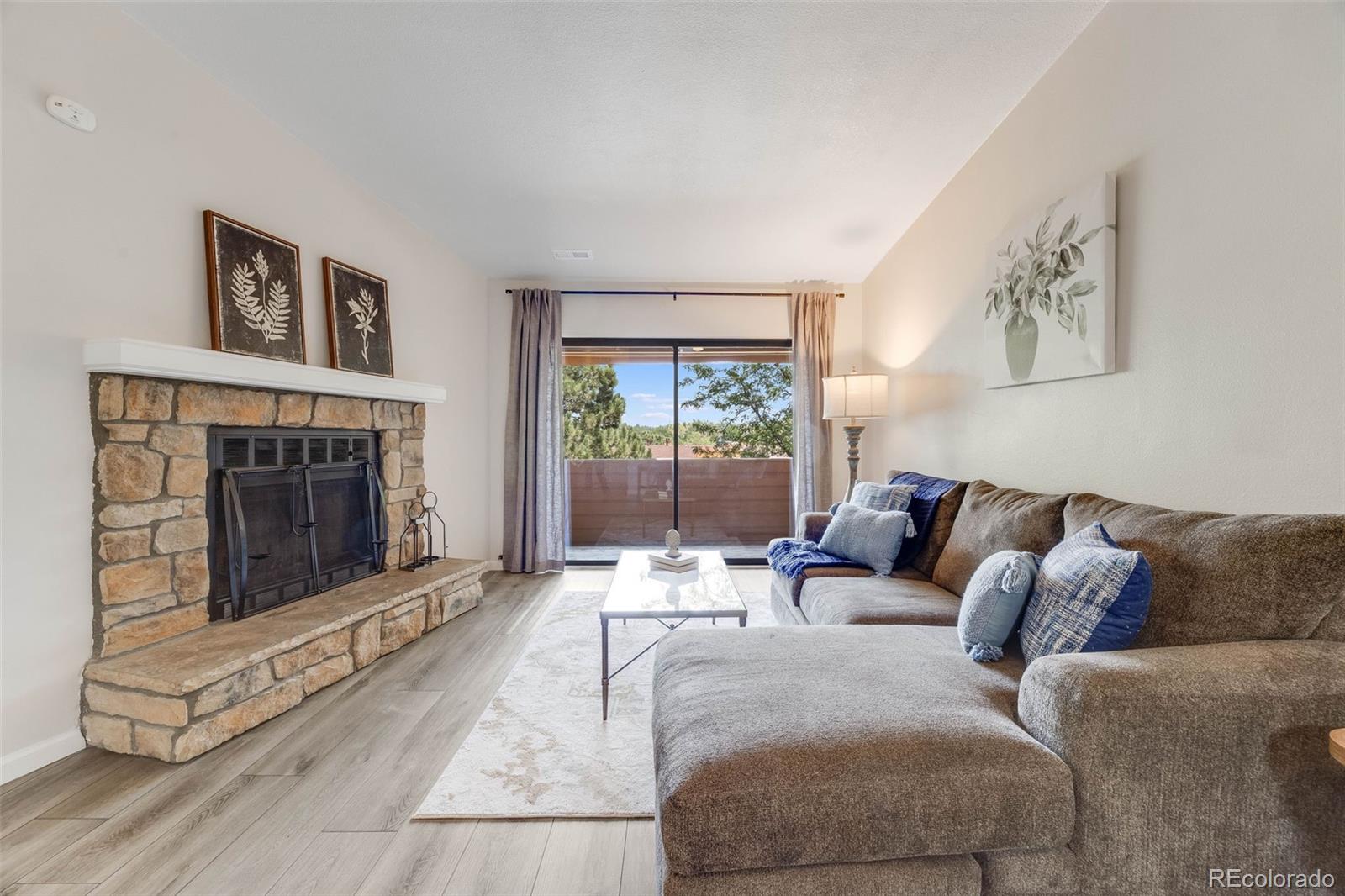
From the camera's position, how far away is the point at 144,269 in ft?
6.98

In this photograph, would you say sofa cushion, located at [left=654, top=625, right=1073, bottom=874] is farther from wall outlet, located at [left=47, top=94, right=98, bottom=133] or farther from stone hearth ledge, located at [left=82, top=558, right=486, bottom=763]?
wall outlet, located at [left=47, top=94, right=98, bottom=133]

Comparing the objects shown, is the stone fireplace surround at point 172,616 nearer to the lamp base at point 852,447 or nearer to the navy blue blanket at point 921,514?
the navy blue blanket at point 921,514

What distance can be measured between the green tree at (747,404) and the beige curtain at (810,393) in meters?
0.20

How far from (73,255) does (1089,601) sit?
10.8ft

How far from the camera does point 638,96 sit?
94.3 inches

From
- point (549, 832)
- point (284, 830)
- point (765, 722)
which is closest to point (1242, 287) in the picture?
point (765, 722)

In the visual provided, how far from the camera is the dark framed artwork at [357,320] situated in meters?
3.05

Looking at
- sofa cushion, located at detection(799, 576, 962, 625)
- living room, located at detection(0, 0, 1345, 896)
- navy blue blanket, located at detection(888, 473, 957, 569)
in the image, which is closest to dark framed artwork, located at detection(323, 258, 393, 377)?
living room, located at detection(0, 0, 1345, 896)

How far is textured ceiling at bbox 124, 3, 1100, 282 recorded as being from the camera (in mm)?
1999

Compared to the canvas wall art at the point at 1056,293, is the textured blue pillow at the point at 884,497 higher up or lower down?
lower down

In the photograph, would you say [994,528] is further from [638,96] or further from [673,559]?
[638,96]

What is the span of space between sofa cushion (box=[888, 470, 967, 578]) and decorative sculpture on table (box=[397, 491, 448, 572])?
300 cm

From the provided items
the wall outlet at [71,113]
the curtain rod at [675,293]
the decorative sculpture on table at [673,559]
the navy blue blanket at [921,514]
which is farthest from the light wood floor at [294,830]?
the curtain rod at [675,293]

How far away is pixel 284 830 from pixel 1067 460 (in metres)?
2.96
